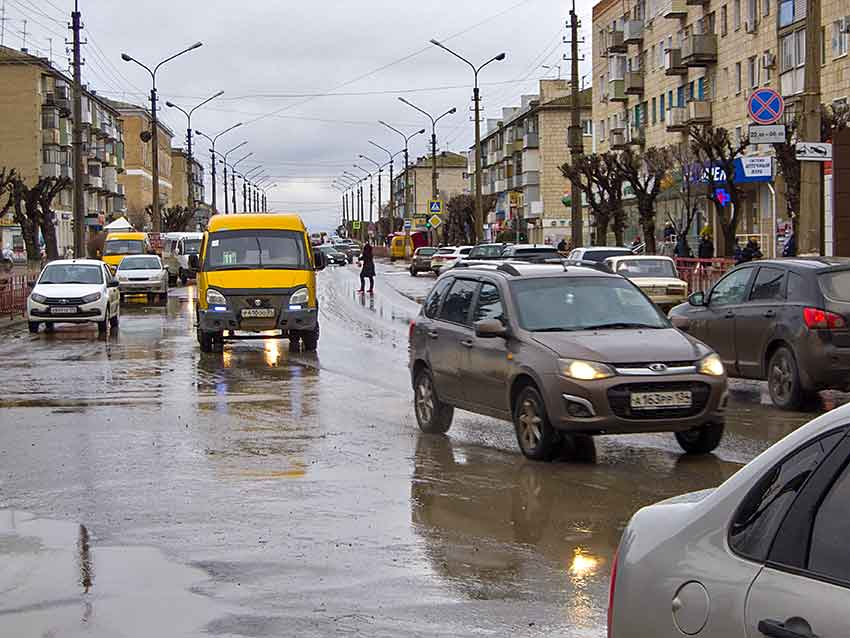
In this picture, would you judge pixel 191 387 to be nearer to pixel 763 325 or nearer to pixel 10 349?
pixel 763 325

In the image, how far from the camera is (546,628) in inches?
250

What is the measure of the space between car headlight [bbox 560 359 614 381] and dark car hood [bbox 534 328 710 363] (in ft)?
0.17

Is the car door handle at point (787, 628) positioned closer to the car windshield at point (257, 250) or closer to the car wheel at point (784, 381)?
the car wheel at point (784, 381)

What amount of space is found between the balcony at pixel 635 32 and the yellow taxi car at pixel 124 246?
32904mm

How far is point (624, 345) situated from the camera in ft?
36.5

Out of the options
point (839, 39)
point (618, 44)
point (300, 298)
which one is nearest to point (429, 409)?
point (300, 298)

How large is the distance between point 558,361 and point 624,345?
556 millimetres

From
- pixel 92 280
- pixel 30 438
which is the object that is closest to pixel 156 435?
pixel 30 438

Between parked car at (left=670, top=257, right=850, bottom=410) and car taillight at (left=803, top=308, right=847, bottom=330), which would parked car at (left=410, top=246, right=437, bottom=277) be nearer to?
parked car at (left=670, top=257, right=850, bottom=410)

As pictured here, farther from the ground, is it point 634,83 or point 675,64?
point 634,83

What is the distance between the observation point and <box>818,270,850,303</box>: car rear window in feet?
47.4

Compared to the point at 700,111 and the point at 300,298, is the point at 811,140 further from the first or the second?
the point at 700,111

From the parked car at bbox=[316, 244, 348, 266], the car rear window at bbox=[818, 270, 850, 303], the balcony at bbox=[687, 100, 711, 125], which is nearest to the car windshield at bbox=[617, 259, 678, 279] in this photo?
the car rear window at bbox=[818, 270, 850, 303]

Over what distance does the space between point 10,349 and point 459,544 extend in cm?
1897
